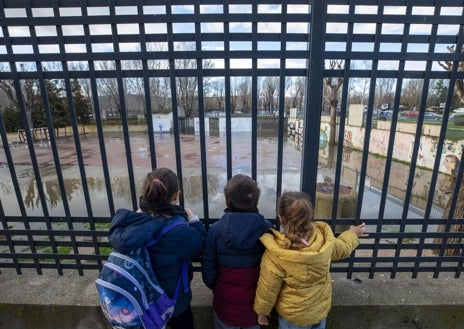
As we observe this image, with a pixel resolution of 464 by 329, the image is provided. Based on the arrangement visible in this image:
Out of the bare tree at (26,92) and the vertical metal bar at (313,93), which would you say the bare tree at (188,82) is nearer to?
the vertical metal bar at (313,93)

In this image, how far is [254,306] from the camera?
1.76m

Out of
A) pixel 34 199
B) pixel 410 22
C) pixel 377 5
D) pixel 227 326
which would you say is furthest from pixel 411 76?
pixel 34 199

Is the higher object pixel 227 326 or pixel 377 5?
pixel 377 5

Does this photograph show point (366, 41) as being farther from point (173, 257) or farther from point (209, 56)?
point (173, 257)

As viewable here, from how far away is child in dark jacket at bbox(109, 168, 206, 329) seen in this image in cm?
152

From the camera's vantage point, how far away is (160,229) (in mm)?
1612

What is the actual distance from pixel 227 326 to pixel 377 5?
2428 millimetres

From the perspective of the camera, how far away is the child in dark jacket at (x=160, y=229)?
4.99 ft

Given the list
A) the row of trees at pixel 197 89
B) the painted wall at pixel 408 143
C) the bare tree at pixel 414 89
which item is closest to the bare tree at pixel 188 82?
the row of trees at pixel 197 89

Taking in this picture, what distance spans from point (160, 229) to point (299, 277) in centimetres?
86

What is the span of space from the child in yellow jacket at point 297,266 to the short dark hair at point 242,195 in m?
0.18

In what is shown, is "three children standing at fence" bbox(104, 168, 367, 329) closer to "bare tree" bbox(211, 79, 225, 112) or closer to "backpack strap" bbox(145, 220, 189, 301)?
"backpack strap" bbox(145, 220, 189, 301)

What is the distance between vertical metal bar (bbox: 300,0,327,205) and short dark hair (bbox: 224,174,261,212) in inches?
22.7

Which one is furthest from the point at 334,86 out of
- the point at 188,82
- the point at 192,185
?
the point at 192,185
